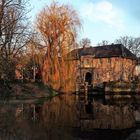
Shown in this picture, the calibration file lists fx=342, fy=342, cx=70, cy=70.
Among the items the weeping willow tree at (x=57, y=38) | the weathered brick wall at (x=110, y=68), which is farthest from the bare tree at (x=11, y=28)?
the weathered brick wall at (x=110, y=68)

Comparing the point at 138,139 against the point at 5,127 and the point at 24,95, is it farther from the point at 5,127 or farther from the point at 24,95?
the point at 24,95

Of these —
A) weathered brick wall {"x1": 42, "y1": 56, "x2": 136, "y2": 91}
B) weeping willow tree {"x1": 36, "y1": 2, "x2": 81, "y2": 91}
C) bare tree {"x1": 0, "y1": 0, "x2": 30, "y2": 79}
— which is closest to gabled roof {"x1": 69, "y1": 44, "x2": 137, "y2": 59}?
weathered brick wall {"x1": 42, "y1": 56, "x2": 136, "y2": 91}

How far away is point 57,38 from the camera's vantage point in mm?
42906

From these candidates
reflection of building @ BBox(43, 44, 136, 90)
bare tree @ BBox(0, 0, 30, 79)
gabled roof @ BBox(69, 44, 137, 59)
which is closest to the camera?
bare tree @ BBox(0, 0, 30, 79)

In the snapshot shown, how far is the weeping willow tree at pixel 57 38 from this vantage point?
4256 centimetres

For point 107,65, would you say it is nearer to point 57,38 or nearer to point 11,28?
point 57,38

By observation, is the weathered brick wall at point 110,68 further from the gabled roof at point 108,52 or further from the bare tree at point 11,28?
the bare tree at point 11,28

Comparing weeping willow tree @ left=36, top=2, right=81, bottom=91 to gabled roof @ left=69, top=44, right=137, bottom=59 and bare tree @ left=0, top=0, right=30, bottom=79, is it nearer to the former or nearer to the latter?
bare tree @ left=0, top=0, right=30, bottom=79

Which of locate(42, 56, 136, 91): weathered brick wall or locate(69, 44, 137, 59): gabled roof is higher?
locate(69, 44, 137, 59): gabled roof

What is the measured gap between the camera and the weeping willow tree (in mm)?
42562

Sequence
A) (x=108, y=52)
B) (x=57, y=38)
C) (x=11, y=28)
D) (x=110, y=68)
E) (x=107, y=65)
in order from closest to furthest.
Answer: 1. (x=11, y=28)
2. (x=57, y=38)
3. (x=110, y=68)
4. (x=107, y=65)
5. (x=108, y=52)

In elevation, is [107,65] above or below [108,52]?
below

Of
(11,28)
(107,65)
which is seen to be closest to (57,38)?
(11,28)

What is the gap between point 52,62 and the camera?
142 feet
